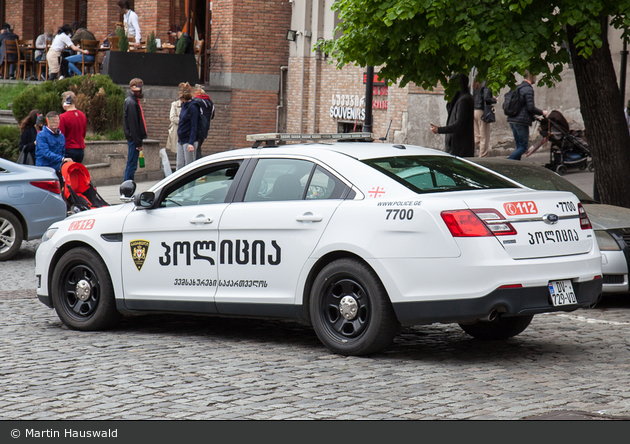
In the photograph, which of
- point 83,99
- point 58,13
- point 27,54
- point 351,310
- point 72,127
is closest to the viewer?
point 351,310

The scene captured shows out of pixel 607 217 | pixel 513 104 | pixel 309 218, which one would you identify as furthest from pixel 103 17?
pixel 309 218

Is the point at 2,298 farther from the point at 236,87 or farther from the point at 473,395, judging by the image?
the point at 236,87

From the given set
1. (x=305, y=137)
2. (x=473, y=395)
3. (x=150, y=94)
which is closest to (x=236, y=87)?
(x=150, y=94)

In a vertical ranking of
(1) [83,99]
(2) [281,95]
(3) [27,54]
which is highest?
(3) [27,54]

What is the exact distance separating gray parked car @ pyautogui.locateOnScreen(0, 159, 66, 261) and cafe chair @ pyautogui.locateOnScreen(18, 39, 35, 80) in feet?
58.2

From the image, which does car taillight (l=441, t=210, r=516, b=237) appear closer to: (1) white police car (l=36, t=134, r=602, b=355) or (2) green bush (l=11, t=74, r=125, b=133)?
(1) white police car (l=36, t=134, r=602, b=355)

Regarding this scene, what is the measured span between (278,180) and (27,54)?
25.8m

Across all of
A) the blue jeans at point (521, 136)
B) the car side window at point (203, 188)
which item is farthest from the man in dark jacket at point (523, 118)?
the car side window at point (203, 188)

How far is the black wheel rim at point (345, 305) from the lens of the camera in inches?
255

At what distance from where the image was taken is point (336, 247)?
652 cm

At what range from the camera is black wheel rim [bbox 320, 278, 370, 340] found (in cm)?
648

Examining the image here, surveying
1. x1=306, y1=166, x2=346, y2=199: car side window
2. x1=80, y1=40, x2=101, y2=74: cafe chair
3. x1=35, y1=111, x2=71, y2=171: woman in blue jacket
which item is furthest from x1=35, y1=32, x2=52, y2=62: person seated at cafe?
x1=306, y1=166, x2=346, y2=199: car side window

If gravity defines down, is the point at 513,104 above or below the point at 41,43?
below

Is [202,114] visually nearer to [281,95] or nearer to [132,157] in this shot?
[132,157]
